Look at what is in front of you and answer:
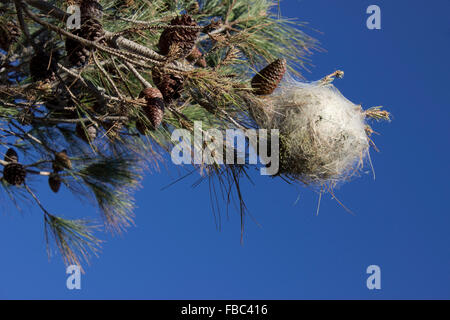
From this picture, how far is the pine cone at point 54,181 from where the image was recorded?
3094 mm

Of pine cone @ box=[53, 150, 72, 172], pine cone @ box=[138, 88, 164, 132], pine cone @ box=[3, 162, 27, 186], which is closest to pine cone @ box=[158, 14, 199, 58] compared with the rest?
pine cone @ box=[138, 88, 164, 132]

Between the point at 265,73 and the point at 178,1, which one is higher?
the point at 178,1

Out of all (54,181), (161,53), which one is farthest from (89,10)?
(54,181)

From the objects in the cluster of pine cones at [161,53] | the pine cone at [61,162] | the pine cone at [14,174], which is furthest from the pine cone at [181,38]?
the pine cone at [14,174]

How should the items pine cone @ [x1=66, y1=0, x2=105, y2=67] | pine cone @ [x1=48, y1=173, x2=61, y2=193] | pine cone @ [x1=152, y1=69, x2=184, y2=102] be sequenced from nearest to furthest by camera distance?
pine cone @ [x1=66, y1=0, x2=105, y2=67]
pine cone @ [x1=152, y1=69, x2=184, y2=102]
pine cone @ [x1=48, y1=173, x2=61, y2=193]

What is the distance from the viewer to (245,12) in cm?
307

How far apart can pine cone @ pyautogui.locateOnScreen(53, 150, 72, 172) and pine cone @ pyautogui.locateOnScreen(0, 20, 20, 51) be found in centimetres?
76

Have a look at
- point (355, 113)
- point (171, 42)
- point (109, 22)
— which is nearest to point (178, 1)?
point (109, 22)

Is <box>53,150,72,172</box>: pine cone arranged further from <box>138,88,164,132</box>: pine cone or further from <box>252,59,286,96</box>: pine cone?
<box>252,59,286,96</box>: pine cone

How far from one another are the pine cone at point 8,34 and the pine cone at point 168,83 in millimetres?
734

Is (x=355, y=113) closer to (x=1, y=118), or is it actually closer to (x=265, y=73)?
(x=265, y=73)

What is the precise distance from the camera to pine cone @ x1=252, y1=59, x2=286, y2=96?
1860mm

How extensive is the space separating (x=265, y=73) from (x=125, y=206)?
67.9 inches

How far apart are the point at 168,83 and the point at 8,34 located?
2.67ft
